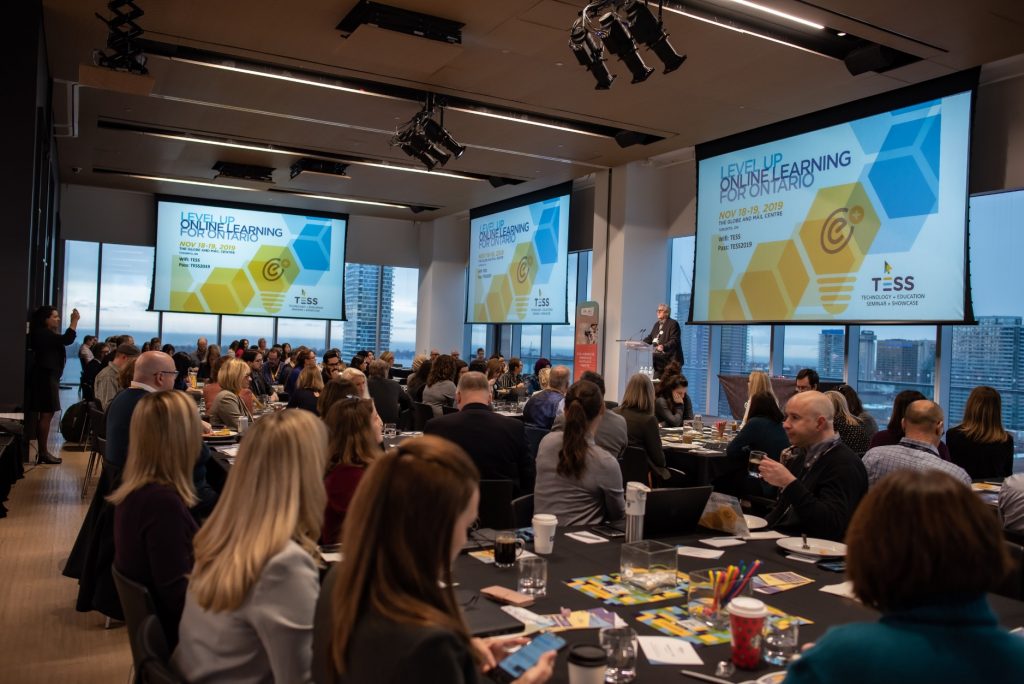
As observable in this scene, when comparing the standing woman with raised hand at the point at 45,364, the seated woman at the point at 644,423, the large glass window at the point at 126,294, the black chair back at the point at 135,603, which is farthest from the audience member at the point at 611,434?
the large glass window at the point at 126,294

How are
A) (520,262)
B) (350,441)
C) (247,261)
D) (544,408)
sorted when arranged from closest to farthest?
(350,441) < (544,408) < (520,262) < (247,261)

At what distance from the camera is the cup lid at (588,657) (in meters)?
1.69

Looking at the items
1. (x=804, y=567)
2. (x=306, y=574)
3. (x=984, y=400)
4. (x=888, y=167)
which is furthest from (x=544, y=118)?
(x=306, y=574)

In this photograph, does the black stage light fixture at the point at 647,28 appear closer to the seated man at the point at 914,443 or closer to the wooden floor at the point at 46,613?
the seated man at the point at 914,443

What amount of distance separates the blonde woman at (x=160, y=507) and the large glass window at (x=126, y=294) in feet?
45.8

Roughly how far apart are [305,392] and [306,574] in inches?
188

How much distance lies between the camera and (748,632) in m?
1.91

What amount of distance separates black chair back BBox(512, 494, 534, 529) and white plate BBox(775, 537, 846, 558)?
1.09 meters

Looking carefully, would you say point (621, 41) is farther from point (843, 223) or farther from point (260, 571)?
point (260, 571)

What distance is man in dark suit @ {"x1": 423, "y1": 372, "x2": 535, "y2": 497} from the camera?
4453mm

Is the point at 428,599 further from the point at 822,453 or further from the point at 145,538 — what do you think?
the point at 822,453

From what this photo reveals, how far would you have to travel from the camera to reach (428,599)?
1409 mm

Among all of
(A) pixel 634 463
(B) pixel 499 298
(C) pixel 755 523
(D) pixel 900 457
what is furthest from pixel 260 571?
(B) pixel 499 298

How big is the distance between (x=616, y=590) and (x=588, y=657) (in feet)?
2.55
